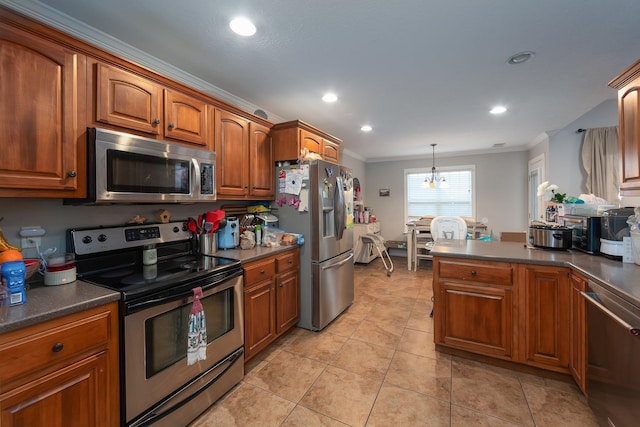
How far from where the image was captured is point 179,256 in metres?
2.13

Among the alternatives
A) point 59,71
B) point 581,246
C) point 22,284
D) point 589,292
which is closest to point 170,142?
point 59,71

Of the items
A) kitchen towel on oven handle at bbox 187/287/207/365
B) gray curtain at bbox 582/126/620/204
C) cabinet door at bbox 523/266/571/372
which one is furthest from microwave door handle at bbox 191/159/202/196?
gray curtain at bbox 582/126/620/204

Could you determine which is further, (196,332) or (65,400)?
(196,332)

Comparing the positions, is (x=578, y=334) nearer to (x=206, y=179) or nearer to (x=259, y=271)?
(x=259, y=271)

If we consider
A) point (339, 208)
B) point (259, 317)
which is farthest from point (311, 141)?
point (259, 317)

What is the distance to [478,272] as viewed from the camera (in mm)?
2133

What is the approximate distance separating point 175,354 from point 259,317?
0.76m

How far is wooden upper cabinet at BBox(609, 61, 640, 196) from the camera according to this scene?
1639 millimetres

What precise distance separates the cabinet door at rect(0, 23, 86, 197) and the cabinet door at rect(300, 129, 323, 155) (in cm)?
174

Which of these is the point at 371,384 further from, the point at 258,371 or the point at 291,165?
the point at 291,165

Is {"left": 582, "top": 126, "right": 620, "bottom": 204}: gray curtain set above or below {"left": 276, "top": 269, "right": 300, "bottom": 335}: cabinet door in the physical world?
above

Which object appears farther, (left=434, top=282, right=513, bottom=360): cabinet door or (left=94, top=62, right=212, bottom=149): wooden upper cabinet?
(left=434, top=282, right=513, bottom=360): cabinet door

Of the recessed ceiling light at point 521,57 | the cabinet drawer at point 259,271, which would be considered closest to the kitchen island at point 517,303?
the cabinet drawer at point 259,271

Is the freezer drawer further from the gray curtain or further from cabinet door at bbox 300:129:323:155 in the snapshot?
the gray curtain
